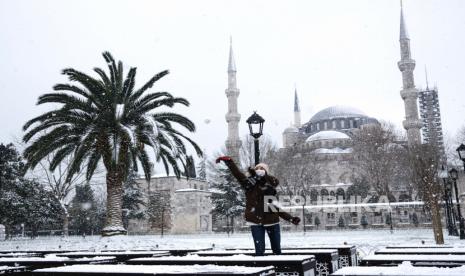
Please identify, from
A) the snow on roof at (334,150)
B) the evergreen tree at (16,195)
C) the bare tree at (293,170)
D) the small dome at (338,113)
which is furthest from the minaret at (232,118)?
the small dome at (338,113)

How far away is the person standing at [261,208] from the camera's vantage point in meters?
6.12

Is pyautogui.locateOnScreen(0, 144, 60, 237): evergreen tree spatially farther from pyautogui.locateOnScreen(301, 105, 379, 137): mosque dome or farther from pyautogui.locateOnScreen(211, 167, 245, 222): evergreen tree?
pyautogui.locateOnScreen(301, 105, 379, 137): mosque dome

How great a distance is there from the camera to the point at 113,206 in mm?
17516

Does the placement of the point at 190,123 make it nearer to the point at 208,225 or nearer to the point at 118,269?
the point at 118,269

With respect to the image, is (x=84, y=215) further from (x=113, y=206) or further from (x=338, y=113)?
(x=338, y=113)

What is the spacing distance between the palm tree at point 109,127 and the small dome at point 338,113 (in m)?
58.9

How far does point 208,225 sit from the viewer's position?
5031 cm

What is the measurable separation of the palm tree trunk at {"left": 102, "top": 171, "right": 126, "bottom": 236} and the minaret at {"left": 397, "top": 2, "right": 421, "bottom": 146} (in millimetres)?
40216

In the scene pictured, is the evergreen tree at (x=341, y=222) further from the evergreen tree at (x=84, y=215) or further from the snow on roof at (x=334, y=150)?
the evergreen tree at (x=84, y=215)

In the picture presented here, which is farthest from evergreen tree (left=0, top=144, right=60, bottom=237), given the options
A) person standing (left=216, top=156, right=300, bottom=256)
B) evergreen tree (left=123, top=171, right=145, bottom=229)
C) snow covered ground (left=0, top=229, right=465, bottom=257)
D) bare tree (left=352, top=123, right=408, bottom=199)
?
person standing (left=216, top=156, right=300, bottom=256)

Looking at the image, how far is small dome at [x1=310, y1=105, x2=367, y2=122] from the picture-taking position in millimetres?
74062

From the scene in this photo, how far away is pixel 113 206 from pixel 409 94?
41161 mm

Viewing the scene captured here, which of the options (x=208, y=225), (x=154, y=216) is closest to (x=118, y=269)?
(x=154, y=216)

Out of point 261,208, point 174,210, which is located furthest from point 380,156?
point 261,208
